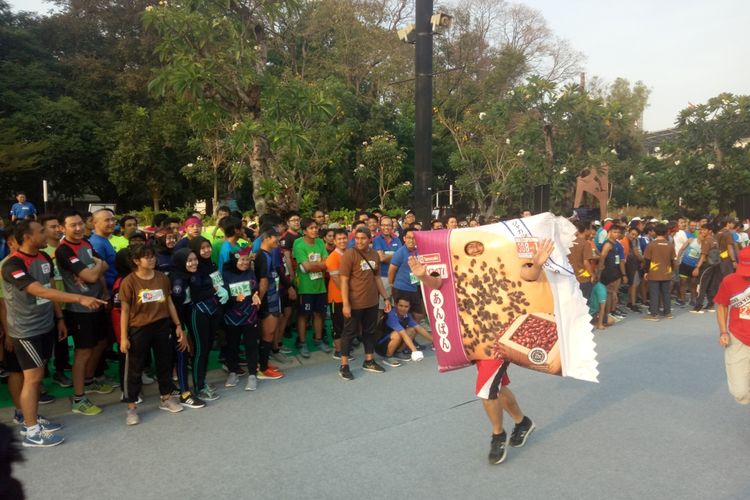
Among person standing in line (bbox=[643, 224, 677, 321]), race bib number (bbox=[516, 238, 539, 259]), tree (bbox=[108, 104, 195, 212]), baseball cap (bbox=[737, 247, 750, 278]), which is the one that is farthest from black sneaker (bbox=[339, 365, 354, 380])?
tree (bbox=[108, 104, 195, 212])

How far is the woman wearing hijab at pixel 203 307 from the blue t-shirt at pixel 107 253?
904 mm

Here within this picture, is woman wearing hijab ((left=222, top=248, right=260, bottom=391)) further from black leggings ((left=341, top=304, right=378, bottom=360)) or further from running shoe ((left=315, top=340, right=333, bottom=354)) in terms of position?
running shoe ((left=315, top=340, right=333, bottom=354))

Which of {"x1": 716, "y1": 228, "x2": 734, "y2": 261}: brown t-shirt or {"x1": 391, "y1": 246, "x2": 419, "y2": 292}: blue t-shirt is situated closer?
{"x1": 391, "y1": 246, "x2": 419, "y2": 292}: blue t-shirt

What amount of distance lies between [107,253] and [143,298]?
1188 millimetres

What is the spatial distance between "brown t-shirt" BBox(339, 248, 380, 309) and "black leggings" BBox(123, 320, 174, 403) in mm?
1945

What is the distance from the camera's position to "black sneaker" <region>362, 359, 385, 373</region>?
244 inches

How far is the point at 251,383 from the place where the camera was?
18.4 ft

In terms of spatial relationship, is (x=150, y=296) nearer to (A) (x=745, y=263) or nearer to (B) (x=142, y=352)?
(B) (x=142, y=352)

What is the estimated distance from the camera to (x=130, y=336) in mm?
4680

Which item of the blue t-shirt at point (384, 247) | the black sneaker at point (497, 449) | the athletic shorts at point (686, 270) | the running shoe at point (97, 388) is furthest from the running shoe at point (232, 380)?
the athletic shorts at point (686, 270)

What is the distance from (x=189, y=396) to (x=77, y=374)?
3.32 ft

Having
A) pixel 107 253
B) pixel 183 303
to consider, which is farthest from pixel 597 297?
pixel 107 253

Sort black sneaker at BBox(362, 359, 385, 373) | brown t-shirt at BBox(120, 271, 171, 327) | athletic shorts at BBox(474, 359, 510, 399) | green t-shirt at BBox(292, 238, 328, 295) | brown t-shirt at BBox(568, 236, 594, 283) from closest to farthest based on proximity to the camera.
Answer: athletic shorts at BBox(474, 359, 510, 399), brown t-shirt at BBox(120, 271, 171, 327), black sneaker at BBox(362, 359, 385, 373), green t-shirt at BBox(292, 238, 328, 295), brown t-shirt at BBox(568, 236, 594, 283)

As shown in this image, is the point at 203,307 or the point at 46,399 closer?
the point at 46,399
